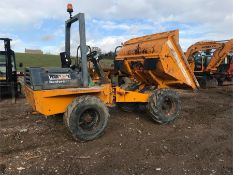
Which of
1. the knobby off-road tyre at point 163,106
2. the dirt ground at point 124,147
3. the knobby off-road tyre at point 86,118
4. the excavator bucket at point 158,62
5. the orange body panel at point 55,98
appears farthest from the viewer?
the knobby off-road tyre at point 163,106

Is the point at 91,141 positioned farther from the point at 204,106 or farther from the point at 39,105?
the point at 204,106

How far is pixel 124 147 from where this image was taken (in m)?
5.05

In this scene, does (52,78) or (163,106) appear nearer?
(52,78)

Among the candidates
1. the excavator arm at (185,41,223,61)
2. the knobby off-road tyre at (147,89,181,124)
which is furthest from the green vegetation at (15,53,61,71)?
the knobby off-road tyre at (147,89,181,124)

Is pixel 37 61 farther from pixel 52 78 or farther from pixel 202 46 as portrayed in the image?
pixel 52 78

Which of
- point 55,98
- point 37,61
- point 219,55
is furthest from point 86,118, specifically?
point 37,61

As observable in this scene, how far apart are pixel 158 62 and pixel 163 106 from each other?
1.09 m

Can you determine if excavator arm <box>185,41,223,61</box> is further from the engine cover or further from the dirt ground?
the engine cover

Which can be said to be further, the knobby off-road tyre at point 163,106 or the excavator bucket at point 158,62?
the knobby off-road tyre at point 163,106

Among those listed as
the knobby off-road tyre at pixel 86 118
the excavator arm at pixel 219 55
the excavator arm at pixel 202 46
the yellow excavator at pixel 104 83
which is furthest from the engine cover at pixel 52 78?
the excavator arm at pixel 202 46

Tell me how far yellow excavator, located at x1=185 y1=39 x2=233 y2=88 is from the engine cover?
9.91m

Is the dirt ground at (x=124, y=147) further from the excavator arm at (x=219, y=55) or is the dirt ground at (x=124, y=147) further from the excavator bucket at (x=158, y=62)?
Result: the excavator arm at (x=219, y=55)

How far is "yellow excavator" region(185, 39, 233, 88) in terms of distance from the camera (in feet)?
45.8

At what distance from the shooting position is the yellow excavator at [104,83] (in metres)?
5.01
